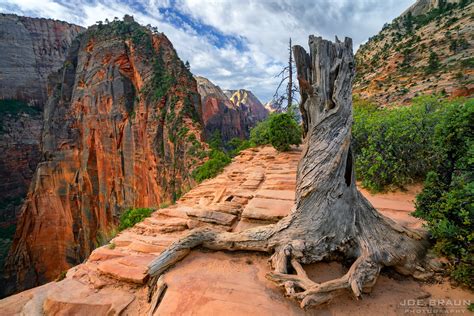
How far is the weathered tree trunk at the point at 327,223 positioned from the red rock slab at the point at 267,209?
0.89 metres

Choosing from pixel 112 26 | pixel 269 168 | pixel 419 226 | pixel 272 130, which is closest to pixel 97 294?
pixel 419 226

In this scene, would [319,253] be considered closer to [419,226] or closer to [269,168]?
[419,226]

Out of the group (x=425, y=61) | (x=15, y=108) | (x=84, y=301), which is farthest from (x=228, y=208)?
(x=15, y=108)

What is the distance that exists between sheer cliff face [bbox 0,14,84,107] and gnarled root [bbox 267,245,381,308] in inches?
2608

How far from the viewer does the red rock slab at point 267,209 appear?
15.2ft

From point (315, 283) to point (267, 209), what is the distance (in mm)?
2224

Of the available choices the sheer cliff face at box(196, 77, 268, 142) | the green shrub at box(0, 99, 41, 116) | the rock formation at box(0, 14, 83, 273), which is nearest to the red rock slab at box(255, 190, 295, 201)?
the sheer cliff face at box(196, 77, 268, 142)

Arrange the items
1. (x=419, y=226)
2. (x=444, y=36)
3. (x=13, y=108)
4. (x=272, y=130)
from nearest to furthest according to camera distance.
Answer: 1. (x=419, y=226)
2. (x=272, y=130)
3. (x=444, y=36)
4. (x=13, y=108)

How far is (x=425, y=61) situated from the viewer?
71.5 ft

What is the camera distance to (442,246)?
11.1 ft

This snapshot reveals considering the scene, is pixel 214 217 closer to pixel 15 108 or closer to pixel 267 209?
pixel 267 209

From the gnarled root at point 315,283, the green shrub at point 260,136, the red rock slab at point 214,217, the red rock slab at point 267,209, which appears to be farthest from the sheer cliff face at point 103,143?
the gnarled root at point 315,283

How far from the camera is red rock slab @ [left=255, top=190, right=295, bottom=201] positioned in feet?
18.7

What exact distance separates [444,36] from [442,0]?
1260cm
